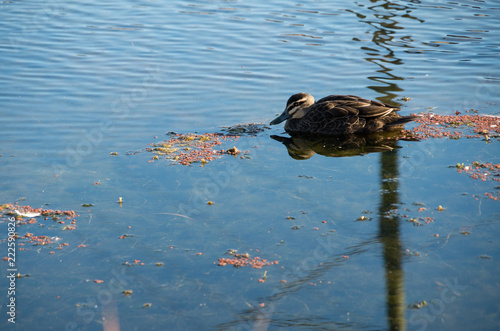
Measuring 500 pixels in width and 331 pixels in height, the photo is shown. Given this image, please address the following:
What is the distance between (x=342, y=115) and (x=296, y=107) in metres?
0.72

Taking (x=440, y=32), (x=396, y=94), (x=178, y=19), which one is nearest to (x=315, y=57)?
(x=396, y=94)

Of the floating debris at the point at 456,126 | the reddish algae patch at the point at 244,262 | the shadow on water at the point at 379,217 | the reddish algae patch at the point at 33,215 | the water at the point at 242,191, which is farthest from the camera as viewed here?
the floating debris at the point at 456,126

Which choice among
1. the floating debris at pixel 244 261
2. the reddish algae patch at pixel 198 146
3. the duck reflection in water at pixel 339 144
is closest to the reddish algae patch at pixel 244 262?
the floating debris at pixel 244 261

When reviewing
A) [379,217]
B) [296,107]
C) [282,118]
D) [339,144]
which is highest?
[296,107]

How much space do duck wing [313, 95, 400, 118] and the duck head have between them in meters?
0.16

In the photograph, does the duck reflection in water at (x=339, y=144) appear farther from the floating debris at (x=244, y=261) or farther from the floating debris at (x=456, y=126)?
the floating debris at (x=244, y=261)

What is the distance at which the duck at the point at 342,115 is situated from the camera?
877cm

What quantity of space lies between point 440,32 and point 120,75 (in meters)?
8.09

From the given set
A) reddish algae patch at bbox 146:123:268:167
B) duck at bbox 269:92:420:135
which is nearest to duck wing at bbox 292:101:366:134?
duck at bbox 269:92:420:135

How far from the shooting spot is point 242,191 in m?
6.96

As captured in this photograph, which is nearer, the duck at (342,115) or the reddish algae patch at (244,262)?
the reddish algae patch at (244,262)

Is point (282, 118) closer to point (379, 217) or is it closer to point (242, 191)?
point (242, 191)

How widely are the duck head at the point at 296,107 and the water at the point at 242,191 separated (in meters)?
0.46

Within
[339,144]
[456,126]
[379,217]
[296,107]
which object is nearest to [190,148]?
[296,107]
